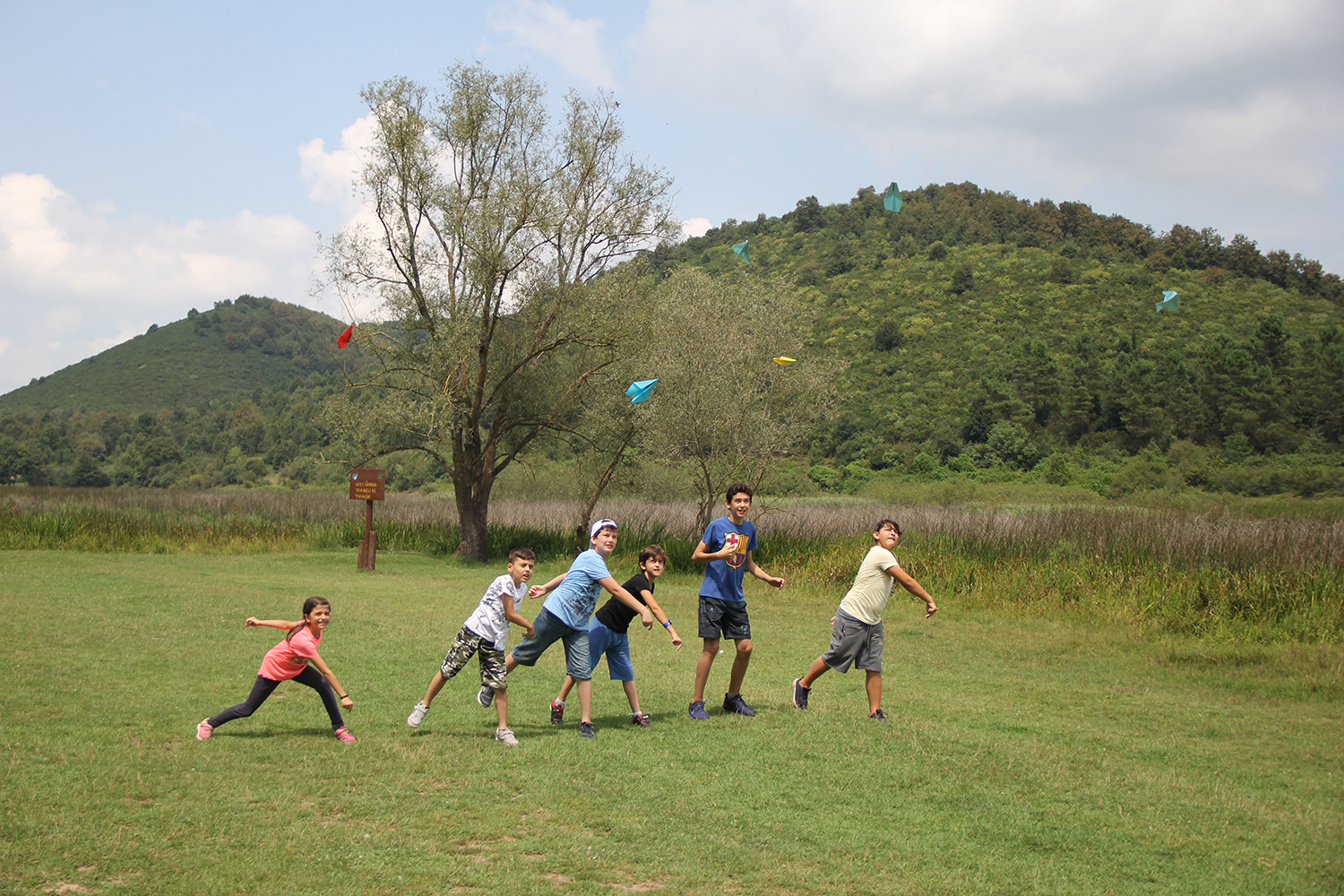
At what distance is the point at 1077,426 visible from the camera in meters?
49.8

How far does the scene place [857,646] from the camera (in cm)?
728

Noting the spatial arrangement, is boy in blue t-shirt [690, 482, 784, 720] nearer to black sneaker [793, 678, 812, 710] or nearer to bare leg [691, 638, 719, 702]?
Result: bare leg [691, 638, 719, 702]

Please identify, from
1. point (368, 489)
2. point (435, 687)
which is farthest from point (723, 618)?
point (368, 489)

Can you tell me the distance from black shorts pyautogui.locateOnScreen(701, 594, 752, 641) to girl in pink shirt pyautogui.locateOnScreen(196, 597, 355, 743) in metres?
2.67

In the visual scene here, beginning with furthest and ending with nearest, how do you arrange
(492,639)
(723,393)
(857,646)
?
(723,393) < (857,646) < (492,639)

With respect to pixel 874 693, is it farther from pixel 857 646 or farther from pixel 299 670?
pixel 299 670

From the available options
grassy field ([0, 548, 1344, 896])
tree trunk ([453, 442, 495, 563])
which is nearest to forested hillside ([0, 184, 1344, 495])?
tree trunk ([453, 442, 495, 563])

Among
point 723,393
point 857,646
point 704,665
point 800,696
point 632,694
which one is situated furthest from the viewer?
point 723,393

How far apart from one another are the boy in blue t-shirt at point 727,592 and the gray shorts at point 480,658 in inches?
63.4

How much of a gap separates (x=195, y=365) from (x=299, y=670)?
103 meters

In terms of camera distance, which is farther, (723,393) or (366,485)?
(723,393)

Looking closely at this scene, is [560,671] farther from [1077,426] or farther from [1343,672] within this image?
[1077,426]

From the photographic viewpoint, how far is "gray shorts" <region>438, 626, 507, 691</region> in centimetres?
630

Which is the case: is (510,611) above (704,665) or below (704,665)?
above
